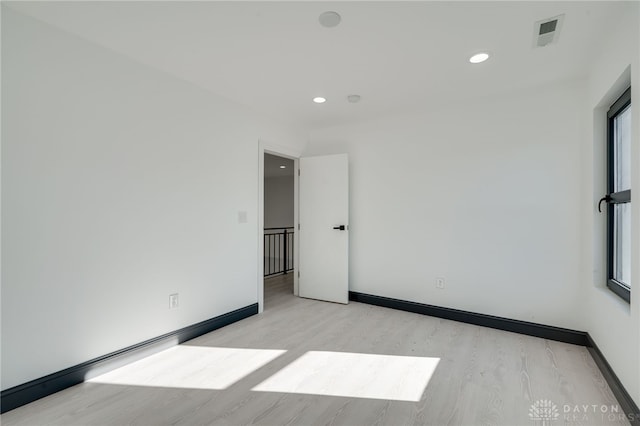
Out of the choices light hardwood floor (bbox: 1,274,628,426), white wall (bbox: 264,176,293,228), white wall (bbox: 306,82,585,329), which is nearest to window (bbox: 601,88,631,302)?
white wall (bbox: 306,82,585,329)

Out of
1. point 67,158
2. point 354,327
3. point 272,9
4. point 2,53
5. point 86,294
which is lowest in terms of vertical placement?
point 354,327

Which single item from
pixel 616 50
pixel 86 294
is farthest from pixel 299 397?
pixel 616 50

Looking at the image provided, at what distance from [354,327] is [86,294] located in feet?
7.73

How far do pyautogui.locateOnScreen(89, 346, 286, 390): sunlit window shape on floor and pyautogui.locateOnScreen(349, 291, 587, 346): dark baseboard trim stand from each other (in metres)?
1.69

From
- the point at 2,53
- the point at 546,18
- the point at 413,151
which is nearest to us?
the point at 2,53

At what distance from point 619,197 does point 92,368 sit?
13.0 ft

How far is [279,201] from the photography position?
9734 mm

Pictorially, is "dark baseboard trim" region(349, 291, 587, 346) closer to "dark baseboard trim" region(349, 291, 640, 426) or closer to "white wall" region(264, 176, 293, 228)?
"dark baseboard trim" region(349, 291, 640, 426)

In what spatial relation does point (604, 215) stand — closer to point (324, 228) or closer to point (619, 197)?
point (619, 197)

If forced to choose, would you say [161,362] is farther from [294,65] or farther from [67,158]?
[294,65]

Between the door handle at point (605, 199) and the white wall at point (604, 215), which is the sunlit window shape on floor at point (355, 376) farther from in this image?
the door handle at point (605, 199)

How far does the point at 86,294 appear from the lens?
2141 millimetres

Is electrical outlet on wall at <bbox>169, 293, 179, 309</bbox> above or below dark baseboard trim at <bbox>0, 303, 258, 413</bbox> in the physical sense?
above

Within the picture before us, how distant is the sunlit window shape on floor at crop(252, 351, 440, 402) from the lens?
6.55 ft
